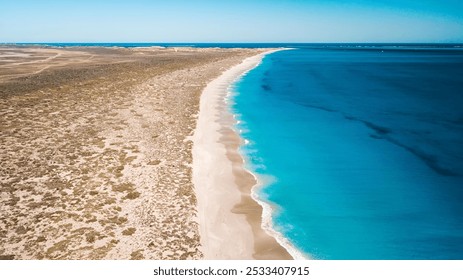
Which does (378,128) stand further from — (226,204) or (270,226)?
(226,204)

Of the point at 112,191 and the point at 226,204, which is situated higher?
the point at 112,191

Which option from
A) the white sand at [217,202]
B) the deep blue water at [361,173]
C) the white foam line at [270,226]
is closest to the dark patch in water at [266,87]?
the deep blue water at [361,173]

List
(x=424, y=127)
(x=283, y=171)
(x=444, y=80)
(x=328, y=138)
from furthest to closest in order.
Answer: (x=444, y=80) → (x=424, y=127) → (x=328, y=138) → (x=283, y=171)

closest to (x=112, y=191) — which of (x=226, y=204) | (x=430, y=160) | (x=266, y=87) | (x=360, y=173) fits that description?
(x=226, y=204)

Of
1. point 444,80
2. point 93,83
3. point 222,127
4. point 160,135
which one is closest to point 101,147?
point 160,135

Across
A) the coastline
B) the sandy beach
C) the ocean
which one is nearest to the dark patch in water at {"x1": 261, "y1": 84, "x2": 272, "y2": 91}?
the ocean

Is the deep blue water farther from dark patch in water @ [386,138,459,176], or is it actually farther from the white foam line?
the white foam line

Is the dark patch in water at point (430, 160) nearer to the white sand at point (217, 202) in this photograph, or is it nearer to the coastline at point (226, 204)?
the coastline at point (226, 204)

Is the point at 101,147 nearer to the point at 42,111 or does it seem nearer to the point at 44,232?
the point at 44,232
